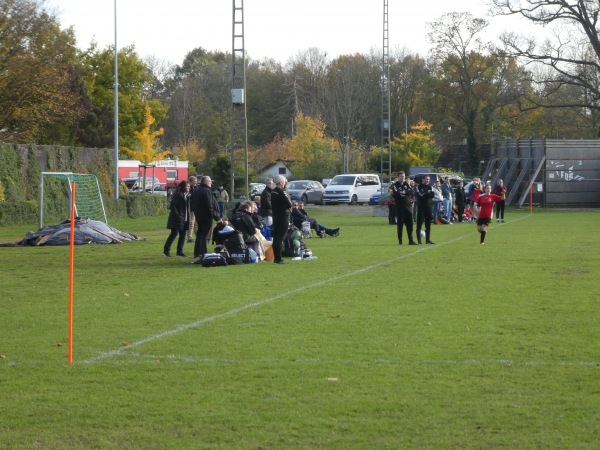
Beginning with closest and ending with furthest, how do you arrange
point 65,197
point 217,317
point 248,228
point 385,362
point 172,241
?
point 385,362, point 217,317, point 248,228, point 172,241, point 65,197

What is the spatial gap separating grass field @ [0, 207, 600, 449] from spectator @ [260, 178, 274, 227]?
5.09 metres

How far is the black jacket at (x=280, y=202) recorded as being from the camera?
66.8 feet

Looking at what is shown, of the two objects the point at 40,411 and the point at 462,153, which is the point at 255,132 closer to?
the point at 462,153

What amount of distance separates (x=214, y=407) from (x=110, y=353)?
8.85 ft

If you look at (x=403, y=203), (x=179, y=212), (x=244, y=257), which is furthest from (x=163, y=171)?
(x=244, y=257)

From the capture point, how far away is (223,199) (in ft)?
131

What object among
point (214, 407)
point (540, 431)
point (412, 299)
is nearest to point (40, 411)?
point (214, 407)

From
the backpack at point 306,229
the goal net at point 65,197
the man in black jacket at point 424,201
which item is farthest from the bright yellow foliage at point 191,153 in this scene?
the man in black jacket at point 424,201

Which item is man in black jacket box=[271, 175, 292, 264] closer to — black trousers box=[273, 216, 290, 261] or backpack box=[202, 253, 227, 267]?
black trousers box=[273, 216, 290, 261]

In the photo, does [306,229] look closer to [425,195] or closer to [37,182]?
[425,195]

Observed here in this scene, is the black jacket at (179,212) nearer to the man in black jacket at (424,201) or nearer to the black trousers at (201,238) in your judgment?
the black trousers at (201,238)

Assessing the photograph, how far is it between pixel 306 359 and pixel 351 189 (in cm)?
5395

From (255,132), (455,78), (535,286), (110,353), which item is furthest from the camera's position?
(255,132)

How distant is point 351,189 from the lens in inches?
2493
